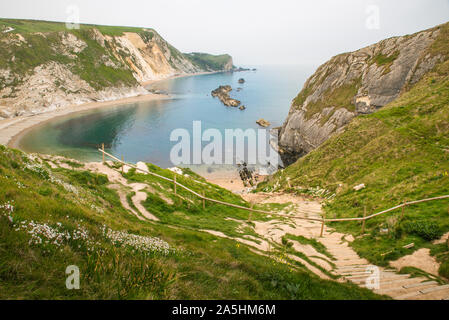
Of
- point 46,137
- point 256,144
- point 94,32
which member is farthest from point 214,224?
point 94,32

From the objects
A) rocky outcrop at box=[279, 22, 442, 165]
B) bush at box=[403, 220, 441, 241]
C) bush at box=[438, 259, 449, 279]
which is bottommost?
bush at box=[438, 259, 449, 279]

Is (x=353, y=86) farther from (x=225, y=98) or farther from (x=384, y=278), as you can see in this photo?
→ (x=225, y=98)

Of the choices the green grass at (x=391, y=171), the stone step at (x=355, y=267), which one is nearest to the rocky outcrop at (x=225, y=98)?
the green grass at (x=391, y=171)

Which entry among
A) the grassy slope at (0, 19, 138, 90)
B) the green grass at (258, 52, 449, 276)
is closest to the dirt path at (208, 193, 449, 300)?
the green grass at (258, 52, 449, 276)

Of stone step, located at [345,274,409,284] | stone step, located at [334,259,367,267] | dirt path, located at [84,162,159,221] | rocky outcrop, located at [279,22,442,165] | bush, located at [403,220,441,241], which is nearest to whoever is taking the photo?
stone step, located at [345,274,409,284]

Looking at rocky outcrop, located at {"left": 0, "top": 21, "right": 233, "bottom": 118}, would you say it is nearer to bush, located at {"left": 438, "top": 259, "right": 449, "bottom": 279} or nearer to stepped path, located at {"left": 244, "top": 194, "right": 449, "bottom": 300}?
stepped path, located at {"left": 244, "top": 194, "right": 449, "bottom": 300}

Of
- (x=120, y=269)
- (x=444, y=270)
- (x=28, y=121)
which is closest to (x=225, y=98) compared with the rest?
(x=28, y=121)

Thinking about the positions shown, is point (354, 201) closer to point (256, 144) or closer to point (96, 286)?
point (96, 286)

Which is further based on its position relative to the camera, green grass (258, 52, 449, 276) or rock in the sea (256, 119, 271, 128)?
rock in the sea (256, 119, 271, 128)
